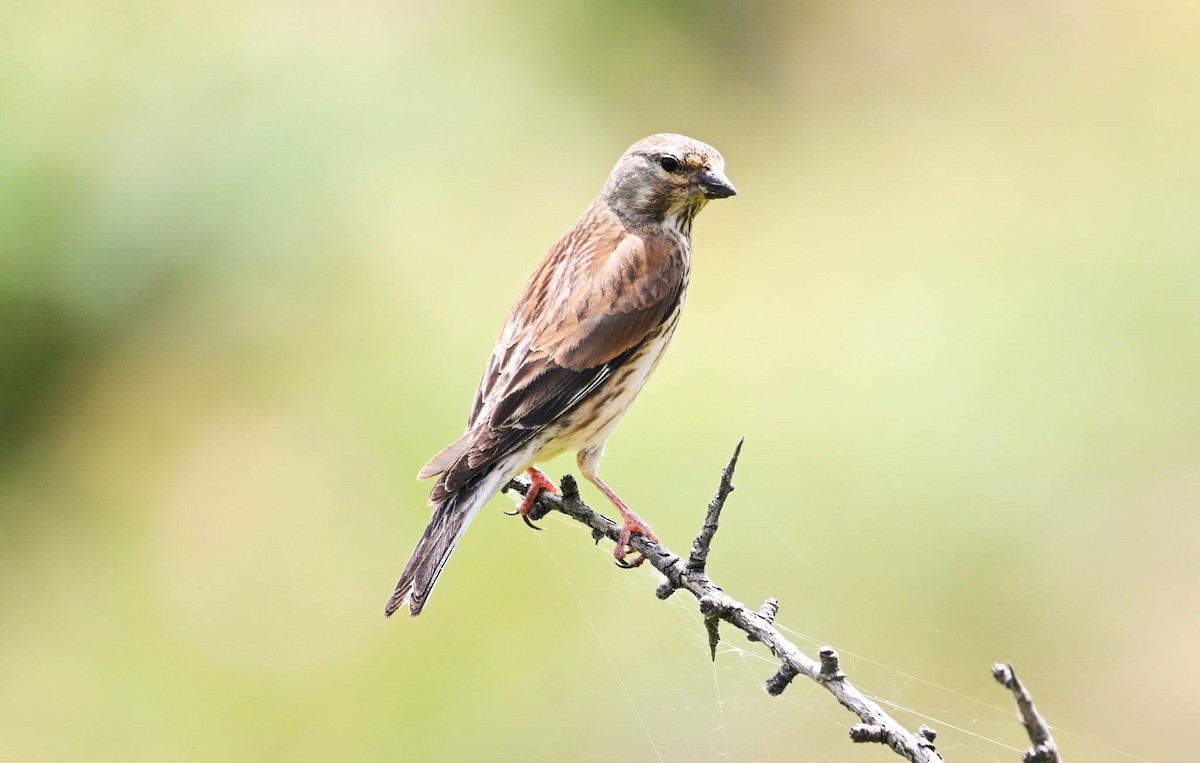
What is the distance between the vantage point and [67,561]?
7270 mm

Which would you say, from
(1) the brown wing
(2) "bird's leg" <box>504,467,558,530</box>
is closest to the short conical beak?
(1) the brown wing

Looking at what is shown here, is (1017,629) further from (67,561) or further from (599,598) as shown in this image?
(67,561)

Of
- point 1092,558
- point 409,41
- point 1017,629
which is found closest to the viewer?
point 1017,629

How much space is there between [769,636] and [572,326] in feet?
5.49

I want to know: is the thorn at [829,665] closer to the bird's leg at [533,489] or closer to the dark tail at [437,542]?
the dark tail at [437,542]

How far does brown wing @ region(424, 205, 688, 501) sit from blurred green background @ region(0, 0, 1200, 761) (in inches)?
52.7

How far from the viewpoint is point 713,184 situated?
4266 mm

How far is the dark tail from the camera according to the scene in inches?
131

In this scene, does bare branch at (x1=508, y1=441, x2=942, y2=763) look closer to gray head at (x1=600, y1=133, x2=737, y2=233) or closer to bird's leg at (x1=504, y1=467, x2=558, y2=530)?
bird's leg at (x1=504, y1=467, x2=558, y2=530)

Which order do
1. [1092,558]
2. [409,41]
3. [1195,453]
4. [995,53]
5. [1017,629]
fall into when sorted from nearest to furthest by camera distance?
[1017,629] < [1092,558] < [1195,453] < [409,41] < [995,53]

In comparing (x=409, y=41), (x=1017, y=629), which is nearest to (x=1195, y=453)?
(x=1017, y=629)

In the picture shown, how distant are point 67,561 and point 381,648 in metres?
2.21

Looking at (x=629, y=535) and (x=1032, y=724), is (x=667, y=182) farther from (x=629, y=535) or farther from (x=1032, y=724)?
(x=1032, y=724)

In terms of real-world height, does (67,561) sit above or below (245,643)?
above
